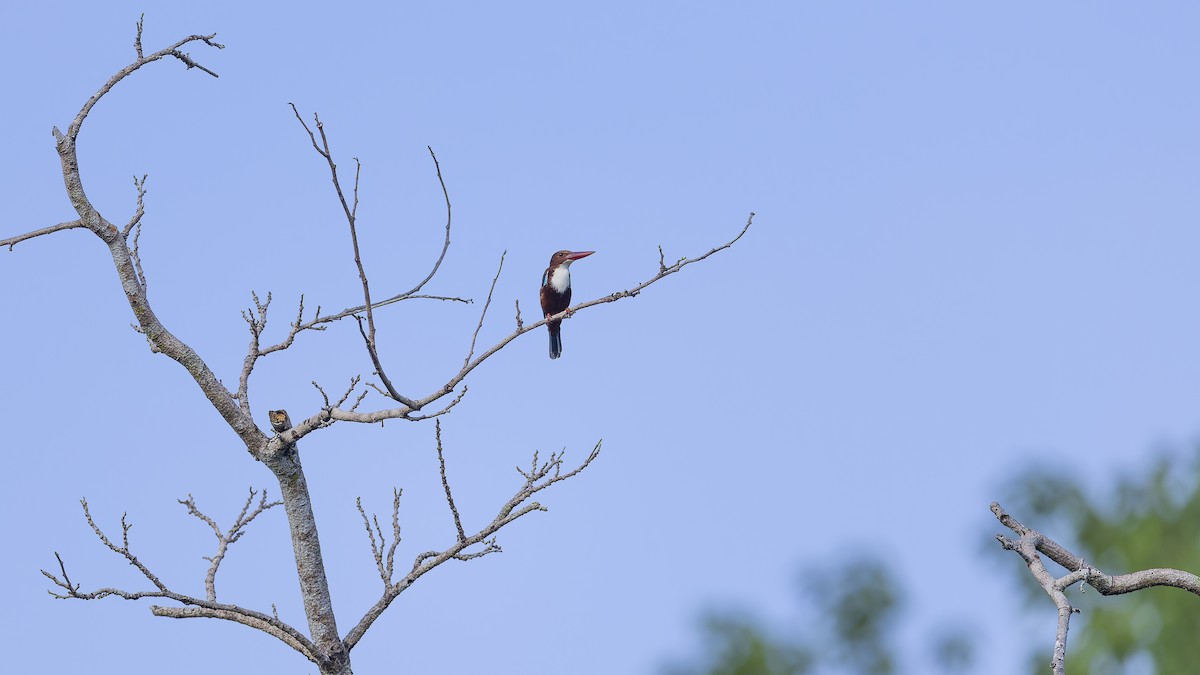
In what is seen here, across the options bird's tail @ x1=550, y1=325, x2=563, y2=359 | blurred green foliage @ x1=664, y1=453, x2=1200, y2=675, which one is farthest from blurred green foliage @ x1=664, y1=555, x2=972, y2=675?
bird's tail @ x1=550, y1=325, x2=563, y2=359

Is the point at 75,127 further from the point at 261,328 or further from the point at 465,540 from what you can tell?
the point at 465,540

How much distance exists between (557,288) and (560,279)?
0.35 feet

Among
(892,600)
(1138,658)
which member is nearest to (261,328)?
(1138,658)

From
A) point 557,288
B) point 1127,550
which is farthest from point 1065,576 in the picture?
point 1127,550

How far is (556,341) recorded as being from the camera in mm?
12617

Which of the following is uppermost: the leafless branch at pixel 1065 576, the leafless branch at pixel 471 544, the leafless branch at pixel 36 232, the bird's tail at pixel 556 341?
the bird's tail at pixel 556 341

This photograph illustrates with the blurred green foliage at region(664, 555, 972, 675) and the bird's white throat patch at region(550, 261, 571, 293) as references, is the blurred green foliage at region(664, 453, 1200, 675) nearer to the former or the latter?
the blurred green foliage at region(664, 555, 972, 675)

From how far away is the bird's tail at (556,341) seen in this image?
12.6m

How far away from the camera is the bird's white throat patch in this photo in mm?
12523

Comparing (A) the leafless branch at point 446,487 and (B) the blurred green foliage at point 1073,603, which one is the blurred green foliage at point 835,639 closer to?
(B) the blurred green foliage at point 1073,603

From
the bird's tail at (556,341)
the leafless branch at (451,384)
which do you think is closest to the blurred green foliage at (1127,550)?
the bird's tail at (556,341)

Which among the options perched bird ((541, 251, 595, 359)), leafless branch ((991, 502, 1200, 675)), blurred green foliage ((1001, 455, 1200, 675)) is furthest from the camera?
blurred green foliage ((1001, 455, 1200, 675))

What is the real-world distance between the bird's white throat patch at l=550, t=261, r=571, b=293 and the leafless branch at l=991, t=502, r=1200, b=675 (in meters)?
6.84

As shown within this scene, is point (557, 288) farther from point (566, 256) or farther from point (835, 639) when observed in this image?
point (835, 639)
